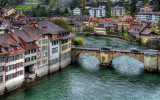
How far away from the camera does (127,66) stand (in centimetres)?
7719

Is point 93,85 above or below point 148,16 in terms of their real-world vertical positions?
below

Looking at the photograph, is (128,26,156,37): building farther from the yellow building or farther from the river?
the river

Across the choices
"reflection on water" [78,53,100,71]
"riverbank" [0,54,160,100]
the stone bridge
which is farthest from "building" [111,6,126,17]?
"riverbank" [0,54,160,100]

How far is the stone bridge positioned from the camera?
70.1m

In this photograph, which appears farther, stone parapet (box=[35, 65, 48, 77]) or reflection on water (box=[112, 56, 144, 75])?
reflection on water (box=[112, 56, 144, 75])

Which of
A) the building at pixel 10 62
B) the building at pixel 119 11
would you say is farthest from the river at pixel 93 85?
the building at pixel 119 11

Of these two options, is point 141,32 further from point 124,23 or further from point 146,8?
point 146,8

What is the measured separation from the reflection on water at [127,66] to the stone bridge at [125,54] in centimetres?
293

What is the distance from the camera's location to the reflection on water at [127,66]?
235 ft

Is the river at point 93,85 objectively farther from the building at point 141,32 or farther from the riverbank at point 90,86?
the building at point 141,32

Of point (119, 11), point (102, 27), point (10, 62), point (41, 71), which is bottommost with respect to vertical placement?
point (41, 71)

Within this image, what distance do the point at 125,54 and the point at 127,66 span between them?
17.2 ft

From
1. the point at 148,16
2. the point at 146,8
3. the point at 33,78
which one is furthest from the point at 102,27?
the point at 33,78

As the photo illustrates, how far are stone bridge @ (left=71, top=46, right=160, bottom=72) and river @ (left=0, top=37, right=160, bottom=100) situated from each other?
2648 mm
